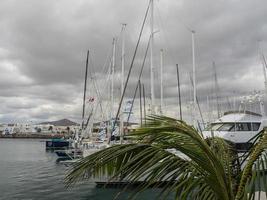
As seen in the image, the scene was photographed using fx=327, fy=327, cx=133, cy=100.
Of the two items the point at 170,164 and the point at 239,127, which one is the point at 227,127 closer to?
the point at 239,127

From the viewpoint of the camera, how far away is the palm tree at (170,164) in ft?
11.5

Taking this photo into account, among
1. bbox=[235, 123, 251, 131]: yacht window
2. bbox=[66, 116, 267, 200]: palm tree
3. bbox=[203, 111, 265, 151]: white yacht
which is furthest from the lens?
bbox=[235, 123, 251, 131]: yacht window

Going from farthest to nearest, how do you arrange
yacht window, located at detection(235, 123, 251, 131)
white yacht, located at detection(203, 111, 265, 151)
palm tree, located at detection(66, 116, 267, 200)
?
1. yacht window, located at detection(235, 123, 251, 131)
2. white yacht, located at detection(203, 111, 265, 151)
3. palm tree, located at detection(66, 116, 267, 200)

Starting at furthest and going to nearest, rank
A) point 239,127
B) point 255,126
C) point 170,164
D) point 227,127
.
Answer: point 255,126, point 227,127, point 239,127, point 170,164

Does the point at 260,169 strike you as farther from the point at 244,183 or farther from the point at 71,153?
the point at 71,153

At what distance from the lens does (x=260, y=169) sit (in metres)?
3.61

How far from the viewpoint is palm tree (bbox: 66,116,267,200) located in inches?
138

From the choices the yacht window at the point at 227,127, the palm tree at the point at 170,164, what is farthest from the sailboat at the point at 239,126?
the palm tree at the point at 170,164

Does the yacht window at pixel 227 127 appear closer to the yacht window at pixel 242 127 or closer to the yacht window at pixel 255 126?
the yacht window at pixel 242 127

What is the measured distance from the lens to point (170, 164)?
144 inches

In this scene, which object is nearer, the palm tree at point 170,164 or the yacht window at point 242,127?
the palm tree at point 170,164

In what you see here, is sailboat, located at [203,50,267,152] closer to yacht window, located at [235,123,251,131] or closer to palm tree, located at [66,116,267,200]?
yacht window, located at [235,123,251,131]

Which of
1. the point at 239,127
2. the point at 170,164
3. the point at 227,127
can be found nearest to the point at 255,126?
the point at 239,127

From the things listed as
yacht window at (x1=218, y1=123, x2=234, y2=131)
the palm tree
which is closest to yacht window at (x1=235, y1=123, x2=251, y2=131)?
yacht window at (x1=218, y1=123, x2=234, y2=131)
